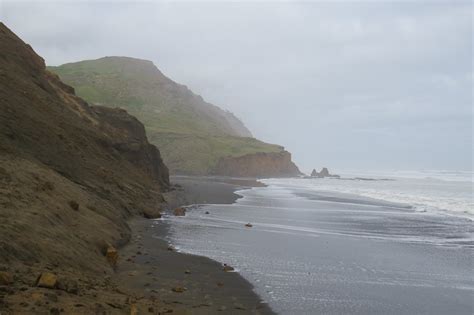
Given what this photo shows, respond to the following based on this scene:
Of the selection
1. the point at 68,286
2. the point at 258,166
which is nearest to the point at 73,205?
the point at 68,286

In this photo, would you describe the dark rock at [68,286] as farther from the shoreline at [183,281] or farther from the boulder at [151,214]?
the boulder at [151,214]

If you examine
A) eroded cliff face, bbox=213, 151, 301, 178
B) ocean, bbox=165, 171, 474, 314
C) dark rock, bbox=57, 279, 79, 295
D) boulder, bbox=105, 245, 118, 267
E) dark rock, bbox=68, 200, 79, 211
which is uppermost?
eroded cliff face, bbox=213, 151, 301, 178

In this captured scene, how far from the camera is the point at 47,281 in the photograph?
8328 millimetres

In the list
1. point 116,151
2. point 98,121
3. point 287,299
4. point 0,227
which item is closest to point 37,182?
point 0,227

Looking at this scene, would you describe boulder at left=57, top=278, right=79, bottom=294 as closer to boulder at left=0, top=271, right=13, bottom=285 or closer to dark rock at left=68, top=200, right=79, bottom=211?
boulder at left=0, top=271, right=13, bottom=285

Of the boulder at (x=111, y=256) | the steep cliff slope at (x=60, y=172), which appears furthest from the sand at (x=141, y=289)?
the steep cliff slope at (x=60, y=172)

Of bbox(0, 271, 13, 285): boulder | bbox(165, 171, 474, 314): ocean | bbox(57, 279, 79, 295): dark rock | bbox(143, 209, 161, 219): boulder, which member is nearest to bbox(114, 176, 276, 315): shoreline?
bbox(165, 171, 474, 314): ocean

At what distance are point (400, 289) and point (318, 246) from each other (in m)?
6.60

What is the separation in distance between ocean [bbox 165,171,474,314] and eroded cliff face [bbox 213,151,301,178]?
77.4 metres

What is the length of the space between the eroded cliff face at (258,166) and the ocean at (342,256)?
254 ft

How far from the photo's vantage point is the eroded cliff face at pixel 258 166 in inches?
4373

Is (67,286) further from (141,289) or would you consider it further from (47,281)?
(141,289)

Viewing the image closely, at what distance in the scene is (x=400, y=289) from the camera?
13.3m

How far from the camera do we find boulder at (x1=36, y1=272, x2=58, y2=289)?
8.25m
